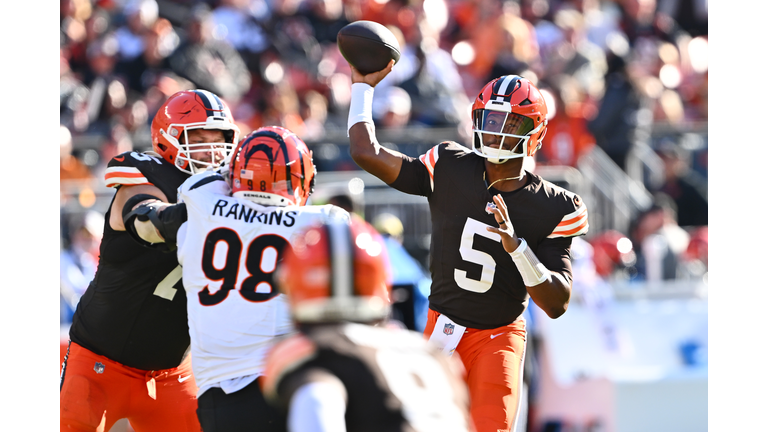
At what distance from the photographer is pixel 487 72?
1105 centimetres

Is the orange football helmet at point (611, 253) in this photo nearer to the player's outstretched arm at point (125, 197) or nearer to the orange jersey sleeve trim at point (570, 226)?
the orange jersey sleeve trim at point (570, 226)

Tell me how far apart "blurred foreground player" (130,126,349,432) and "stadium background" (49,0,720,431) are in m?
4.24

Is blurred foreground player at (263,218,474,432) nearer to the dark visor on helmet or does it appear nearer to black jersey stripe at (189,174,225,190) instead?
black jersey stripe at (189,174,225,190)

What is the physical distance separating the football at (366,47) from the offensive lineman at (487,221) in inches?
1.9

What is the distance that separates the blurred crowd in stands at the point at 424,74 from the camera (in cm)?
877

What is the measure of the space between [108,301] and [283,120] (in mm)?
5846

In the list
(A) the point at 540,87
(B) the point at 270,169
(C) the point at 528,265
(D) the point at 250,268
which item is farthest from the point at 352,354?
(A) the point at 540,87

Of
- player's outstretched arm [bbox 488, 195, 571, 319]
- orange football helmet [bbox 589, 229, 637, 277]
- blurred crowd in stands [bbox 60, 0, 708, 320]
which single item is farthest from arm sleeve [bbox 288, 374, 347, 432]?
orange football helmet [bbox 589, 229, 637, 277]

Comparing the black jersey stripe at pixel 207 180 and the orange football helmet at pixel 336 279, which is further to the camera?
the black jersey stripe at pixel 207 180

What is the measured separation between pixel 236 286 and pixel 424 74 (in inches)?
296

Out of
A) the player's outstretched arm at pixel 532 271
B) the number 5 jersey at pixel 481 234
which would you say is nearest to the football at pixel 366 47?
the number 5 jersey at pixel 481 234

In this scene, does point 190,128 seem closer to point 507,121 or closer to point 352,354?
point 507,121

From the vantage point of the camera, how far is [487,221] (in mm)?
3723

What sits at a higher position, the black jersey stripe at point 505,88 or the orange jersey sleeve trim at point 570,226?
the black jersey stripe at point 505,88
